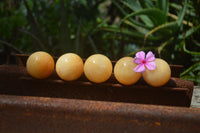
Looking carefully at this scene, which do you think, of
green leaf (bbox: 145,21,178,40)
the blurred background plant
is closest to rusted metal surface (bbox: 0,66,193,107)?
the blurred background plant

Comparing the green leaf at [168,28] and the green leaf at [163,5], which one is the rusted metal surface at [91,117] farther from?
the green leaf at [163,5]

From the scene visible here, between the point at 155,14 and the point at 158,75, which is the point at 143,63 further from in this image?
the point at 155,14

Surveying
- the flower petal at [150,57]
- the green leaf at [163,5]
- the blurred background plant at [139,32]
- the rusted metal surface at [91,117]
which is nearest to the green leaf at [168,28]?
the blurred background plant at [139,32]

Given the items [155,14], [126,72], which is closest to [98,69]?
[126,72]

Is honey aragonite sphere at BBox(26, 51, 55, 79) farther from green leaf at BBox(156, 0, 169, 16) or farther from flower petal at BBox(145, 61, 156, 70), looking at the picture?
green leaf at BBox(156, 0, 169, 16)

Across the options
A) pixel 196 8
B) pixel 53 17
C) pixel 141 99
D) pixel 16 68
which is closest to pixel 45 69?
pixel 16 68

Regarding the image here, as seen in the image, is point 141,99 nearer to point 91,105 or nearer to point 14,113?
point 91,105

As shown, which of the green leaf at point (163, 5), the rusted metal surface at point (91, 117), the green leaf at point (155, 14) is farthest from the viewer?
the green leaf at point (163, 5)
